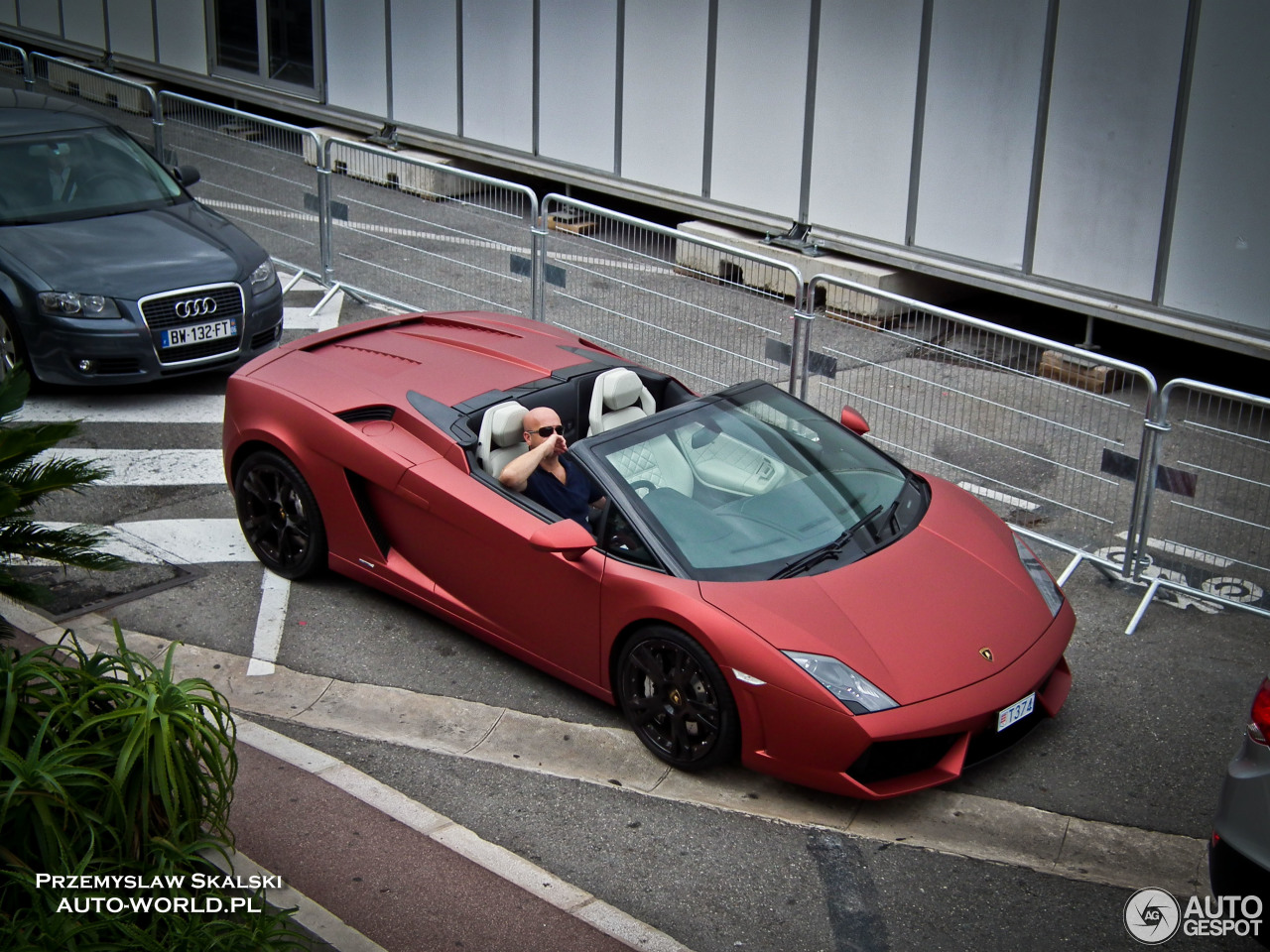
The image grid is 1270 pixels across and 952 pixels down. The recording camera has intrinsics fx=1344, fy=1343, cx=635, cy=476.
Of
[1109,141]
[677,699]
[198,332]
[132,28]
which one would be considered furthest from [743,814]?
[132,28]

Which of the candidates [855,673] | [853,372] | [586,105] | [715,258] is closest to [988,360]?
[853,372]

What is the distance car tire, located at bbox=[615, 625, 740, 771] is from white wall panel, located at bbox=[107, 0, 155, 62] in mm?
16212

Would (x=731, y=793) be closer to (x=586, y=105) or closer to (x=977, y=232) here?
(x=977, y=232)

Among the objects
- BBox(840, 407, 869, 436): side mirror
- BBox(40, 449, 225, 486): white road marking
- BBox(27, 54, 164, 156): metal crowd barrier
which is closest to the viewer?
BBox(840, 407, 869, 436): side mirror

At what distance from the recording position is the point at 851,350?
26.5 ft

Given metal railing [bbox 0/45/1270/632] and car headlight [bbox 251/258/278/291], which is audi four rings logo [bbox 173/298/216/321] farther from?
metal railing [bbox 0/45/1270/632]

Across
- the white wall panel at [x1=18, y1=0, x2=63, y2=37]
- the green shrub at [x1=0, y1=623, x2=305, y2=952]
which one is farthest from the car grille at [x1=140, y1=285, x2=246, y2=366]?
the white wall panel at [x1=18, y1=0, x2=63, y2=37]

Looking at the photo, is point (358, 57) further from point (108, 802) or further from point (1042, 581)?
point (108, 802)

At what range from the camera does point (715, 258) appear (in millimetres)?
8742

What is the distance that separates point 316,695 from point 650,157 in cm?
841

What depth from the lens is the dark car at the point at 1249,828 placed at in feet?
13.9

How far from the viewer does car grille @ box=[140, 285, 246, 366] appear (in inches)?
361

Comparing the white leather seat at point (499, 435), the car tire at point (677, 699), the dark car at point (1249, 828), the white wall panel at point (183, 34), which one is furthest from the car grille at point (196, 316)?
the white wall panel at point (183, 34)

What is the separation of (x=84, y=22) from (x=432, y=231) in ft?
39.9
